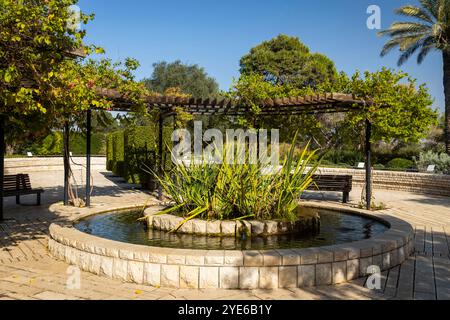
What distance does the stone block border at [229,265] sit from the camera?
397cm

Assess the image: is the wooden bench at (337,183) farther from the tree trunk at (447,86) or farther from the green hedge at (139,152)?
the tree trunk at (447,86)

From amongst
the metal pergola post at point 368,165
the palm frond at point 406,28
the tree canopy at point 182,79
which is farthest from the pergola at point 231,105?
the tree canopy at point 182,79

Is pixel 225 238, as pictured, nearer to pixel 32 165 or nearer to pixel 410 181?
pixel 410 181

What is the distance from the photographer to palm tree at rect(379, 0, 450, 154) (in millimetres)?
16297

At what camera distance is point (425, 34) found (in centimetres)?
1738

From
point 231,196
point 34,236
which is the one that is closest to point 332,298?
point 231,196

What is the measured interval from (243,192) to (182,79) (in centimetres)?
2953

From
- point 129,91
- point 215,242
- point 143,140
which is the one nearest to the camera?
point 215,242

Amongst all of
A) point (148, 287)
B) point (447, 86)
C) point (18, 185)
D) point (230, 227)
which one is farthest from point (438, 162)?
point (148, 287)

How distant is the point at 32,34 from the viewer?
14.3 ft
